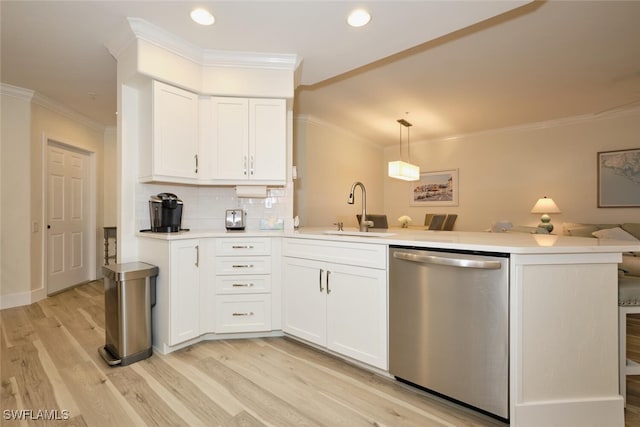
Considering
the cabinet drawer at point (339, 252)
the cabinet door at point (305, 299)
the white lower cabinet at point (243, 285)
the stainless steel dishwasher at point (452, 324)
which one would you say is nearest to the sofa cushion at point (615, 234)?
the stainless steel dishwasher at point (452, 324)

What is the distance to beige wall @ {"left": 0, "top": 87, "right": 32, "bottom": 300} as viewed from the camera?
337 cm

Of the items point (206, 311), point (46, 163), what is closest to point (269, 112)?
point (206, 311)

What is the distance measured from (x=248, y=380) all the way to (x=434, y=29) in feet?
9.33

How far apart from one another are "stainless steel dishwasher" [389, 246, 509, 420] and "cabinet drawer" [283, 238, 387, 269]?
0.30 feet

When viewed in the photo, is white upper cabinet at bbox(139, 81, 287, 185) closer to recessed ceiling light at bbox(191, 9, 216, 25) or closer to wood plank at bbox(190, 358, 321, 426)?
recessed ceiling light at bbox(191, 9, 216, 25)

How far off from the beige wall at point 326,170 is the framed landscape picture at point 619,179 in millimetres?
3836

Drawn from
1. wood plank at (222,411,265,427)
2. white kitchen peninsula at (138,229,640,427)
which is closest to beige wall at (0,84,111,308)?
wood plank at (222,411,265,427)

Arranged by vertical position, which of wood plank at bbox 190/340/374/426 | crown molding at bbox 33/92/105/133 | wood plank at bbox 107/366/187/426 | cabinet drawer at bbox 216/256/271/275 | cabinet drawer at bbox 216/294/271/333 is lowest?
wood plank at bbox 190/340/374/426

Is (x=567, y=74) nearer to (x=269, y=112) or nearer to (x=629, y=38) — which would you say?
(x=629, y=38)

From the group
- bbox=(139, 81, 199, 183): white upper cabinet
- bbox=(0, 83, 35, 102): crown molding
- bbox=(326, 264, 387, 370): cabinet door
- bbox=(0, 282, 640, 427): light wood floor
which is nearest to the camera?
bbox=(0, 282, 640, 427): light wood floor

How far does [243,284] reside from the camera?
2.52 m

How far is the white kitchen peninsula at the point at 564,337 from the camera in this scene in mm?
1474

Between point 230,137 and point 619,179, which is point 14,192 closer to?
point 230,137

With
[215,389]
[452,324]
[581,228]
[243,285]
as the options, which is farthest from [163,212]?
[581,228]
